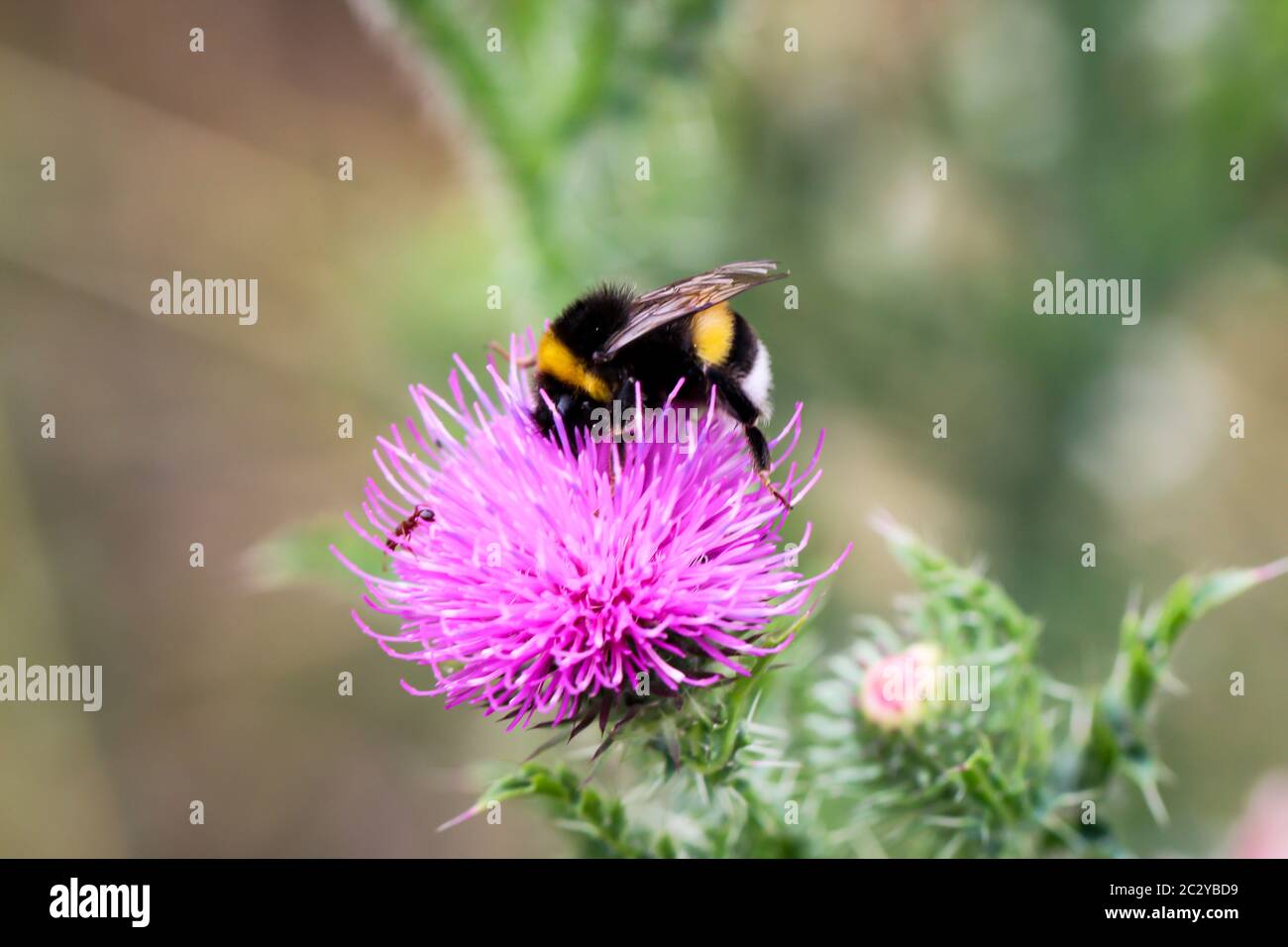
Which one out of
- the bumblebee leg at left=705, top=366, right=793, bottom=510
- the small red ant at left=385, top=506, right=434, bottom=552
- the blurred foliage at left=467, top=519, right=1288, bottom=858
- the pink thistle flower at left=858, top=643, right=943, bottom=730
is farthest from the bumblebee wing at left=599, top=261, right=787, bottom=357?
the pink thistle flower at left=858, top=643, right=943, bottom=730

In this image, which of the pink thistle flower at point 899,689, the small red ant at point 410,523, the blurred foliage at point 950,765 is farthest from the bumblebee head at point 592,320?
the pink thistle flower at point 899,689

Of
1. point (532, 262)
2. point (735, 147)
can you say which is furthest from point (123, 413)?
point (735, 147)

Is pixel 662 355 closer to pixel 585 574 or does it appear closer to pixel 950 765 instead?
pixel 585 574

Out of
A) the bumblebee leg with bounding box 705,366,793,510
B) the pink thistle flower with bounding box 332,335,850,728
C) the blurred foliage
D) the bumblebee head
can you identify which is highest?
the bumblebee head

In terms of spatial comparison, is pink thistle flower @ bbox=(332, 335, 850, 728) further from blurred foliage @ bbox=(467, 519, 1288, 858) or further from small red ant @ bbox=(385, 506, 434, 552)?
blurred foliage @ bbox=(467, 519, 1288, 858)

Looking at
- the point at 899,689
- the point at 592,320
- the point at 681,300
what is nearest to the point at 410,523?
the point at 592,320
